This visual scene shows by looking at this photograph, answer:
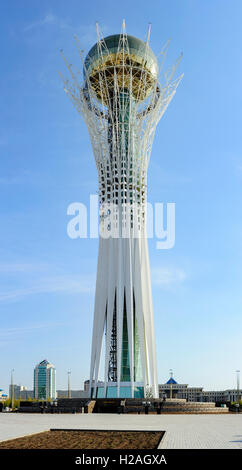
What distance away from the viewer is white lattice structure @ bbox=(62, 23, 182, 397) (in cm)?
5094

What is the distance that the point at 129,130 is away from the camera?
55.2 meters

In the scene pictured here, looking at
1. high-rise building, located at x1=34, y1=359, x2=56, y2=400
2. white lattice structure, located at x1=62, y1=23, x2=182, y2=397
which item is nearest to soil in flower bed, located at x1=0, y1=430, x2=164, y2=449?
white lattice structure, located at x1=62, y1=23, x2=182, y2=397

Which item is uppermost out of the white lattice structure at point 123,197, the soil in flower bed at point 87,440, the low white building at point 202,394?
the white lattice structure at point 123,197

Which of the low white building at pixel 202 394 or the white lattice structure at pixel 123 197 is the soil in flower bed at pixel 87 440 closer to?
the white lattice structure at pixel 123 197

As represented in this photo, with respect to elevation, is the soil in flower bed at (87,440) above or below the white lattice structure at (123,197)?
below

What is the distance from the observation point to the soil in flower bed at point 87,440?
15.4 meters

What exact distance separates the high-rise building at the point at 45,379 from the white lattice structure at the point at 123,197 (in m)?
90.0

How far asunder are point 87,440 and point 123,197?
38.6 meters

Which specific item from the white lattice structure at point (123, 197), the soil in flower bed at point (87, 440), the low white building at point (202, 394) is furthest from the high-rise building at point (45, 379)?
the soil in flower bed at point (87, 440)

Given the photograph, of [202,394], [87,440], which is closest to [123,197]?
[87,440]

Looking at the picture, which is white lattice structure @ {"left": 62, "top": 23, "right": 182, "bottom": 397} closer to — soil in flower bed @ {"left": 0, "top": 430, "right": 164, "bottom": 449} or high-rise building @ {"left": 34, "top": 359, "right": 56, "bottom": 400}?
soil in flower bed @ {"left": 0, "top": 430, "right": 164, "bottom": 449}
